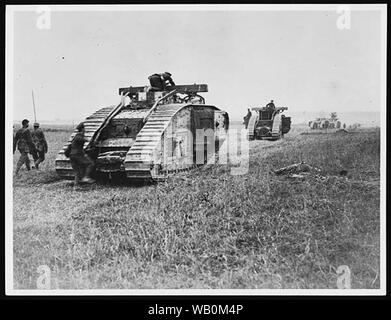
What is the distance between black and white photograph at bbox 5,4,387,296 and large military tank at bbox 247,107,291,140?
0.02m

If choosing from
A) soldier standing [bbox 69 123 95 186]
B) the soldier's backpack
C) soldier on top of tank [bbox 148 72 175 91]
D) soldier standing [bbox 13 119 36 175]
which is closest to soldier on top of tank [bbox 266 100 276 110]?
soldier on top of tank [bbox 148 72 175 91]

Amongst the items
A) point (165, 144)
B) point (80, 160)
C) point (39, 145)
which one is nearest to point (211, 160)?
point (165, 144)

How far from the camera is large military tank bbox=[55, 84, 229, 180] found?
5.73m

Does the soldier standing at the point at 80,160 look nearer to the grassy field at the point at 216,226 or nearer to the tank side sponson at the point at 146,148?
the grassy field at the point at 216,226

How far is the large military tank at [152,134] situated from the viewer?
5730mm

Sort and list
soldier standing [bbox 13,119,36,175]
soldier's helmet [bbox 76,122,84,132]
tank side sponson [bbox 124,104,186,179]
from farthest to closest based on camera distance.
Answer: soldier's helmet [bbox 76,122,84,132] < tank side sponson [bbox 124,104,186,179] < soldier standing [bbox 13,119,36,175]

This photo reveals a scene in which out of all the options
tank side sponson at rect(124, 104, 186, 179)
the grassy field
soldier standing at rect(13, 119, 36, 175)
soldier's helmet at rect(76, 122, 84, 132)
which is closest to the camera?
the grassy field

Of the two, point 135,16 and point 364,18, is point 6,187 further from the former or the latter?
point 364,18

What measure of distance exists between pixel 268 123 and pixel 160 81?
4.32 feet

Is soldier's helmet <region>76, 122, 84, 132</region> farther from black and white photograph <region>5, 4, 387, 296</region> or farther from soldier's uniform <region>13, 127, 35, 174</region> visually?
soldier's uniform <region>13, 127, 35, 174</region>

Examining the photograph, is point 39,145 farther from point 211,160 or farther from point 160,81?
point 211,160

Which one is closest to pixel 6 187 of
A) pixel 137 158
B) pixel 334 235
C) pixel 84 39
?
pixel 137 158

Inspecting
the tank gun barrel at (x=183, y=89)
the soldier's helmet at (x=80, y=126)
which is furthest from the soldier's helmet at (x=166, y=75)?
the soldier's helmet at (x=80, y=126)

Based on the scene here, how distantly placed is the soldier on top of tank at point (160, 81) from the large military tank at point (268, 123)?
1.00 meters
